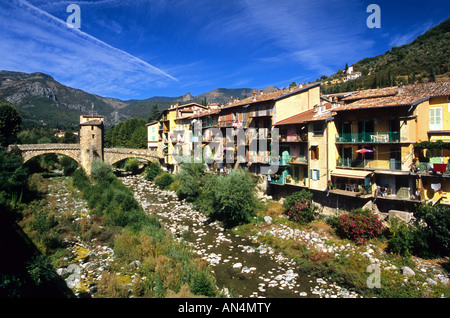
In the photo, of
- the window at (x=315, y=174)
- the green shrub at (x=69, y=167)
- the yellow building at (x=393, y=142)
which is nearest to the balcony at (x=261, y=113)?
the yellow building at (x=393, y=142)

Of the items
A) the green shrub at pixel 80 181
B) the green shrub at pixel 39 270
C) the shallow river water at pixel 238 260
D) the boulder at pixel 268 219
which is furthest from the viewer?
the green shrub at pixel 80 181

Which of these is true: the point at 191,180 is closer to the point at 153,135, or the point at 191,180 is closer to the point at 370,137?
the point at 370,137

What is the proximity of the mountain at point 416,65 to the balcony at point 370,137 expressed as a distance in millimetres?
37945

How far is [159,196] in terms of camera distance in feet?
132

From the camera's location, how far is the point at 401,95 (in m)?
20.7

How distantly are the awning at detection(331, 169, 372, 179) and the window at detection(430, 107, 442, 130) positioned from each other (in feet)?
17.6

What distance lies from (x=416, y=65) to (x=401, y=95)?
52.4 m

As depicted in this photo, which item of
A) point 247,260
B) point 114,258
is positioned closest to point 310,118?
point 247,260

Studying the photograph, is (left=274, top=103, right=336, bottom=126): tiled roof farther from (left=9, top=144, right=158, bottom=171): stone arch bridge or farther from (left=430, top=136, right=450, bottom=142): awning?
(left=9, top=144, right=158, bottom=171): stone arch bridge

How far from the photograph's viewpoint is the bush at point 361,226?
63.1 feet

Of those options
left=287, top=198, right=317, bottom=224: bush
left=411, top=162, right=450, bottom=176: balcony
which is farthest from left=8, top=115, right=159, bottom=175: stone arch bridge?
left=411, top=162, right=450, bottom=176: balcony

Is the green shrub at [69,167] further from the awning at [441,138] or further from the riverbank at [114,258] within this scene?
the awning at [441,138]

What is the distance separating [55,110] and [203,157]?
192 metres

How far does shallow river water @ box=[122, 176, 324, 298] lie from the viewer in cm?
1560
